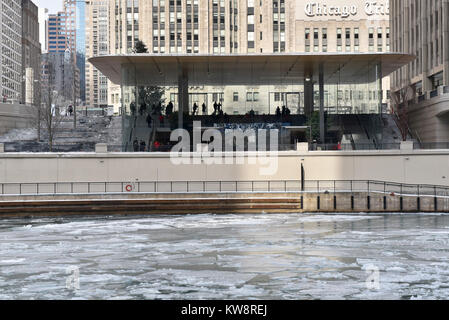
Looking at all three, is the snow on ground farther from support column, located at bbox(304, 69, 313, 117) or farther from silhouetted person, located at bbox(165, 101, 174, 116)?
support column, located at bbox(304, 69, 313, 117)

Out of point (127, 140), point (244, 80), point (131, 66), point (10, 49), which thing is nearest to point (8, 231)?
point (127, 140)

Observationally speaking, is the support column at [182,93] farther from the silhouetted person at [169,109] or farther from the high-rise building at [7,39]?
Answer: the high-rise building at [7,39]

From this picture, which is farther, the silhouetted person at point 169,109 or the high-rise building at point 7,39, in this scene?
the high-rise building at point 7,39

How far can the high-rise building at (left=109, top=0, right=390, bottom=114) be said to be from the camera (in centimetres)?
14162

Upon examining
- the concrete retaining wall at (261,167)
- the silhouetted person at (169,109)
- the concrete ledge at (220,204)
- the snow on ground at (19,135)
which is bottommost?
Answer: the concrete ledge at (220,204)

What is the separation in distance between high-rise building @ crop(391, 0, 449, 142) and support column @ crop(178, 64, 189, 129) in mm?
25670

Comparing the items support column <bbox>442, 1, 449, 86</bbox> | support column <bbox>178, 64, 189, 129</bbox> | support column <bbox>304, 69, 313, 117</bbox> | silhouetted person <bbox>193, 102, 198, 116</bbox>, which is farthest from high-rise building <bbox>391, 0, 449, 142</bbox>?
support column <bbox>178, 64, 189, 129</bbox>

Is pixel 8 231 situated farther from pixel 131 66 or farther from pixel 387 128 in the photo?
pixel 387 128

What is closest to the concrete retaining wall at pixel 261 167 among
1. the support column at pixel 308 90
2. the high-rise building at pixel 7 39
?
the support column at pixel 308 90

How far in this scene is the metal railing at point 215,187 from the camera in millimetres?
51062

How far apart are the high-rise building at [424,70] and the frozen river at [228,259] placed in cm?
2766

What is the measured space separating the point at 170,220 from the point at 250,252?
1550cm

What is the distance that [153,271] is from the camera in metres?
25.2

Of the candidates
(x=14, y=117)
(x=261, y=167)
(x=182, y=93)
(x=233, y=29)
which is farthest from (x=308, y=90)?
(x=233, y=29)
